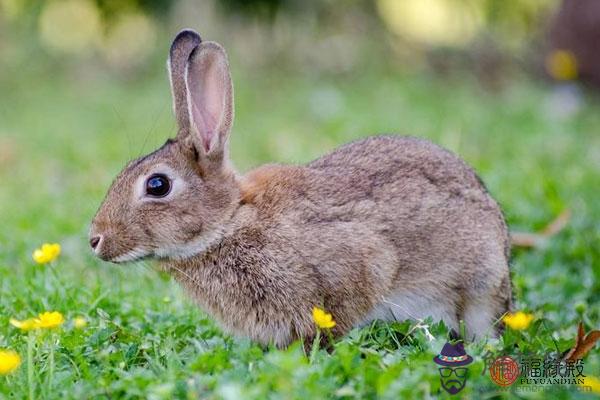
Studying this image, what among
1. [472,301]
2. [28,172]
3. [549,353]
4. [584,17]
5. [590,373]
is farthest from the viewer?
[584,17]

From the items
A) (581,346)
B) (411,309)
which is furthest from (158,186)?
(581,346)

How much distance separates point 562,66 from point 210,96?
7.50m

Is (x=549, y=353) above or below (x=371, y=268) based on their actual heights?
below

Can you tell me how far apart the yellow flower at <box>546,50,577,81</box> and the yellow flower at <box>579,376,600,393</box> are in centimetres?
803

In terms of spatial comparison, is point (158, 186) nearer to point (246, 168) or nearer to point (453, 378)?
point (453, 378)

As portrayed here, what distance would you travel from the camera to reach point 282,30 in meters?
14.6

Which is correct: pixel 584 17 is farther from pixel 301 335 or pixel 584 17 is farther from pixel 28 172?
pixel 301 335

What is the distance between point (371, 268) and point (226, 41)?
10884mm

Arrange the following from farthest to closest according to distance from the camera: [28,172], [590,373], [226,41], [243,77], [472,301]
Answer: [226,41]
[243,77]
[28,172]
[472,301]
[590,373]

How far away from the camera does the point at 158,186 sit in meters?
4.09

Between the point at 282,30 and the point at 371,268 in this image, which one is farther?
the point at 282,30

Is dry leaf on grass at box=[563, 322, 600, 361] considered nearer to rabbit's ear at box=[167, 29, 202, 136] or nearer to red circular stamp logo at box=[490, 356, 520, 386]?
red circular stamp logo at box=[490, 356, 520, 386]

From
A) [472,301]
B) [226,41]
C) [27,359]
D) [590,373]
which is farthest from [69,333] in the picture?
[226,41]

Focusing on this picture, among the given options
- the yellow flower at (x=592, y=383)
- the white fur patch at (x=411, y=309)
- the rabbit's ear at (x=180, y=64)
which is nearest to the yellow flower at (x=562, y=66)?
the white fur patch at (x=411, y=309)
